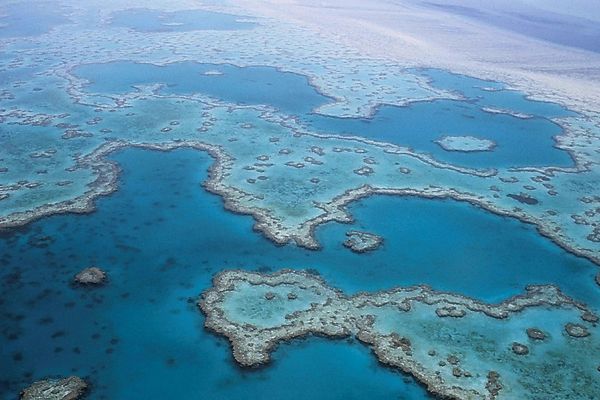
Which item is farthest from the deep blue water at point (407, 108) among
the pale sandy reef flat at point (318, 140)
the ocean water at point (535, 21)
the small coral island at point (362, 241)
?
the ocean water at point (535, 21)

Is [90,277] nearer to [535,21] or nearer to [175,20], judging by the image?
[175,20]

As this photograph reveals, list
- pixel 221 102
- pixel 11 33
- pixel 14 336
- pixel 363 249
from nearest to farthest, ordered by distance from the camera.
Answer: pixel 14 336
pixel 363 249
pixel 221 102
pixel 11 33

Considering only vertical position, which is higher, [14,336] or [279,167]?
[279,167]

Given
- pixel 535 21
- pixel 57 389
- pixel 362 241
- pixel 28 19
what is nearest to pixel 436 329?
pixel 362 241

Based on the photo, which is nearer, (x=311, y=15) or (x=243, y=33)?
(x=243, y=33)

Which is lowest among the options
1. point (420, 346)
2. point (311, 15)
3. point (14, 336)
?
point (14, 336)

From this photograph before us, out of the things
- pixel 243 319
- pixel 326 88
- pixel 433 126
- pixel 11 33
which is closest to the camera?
pixel 243 319

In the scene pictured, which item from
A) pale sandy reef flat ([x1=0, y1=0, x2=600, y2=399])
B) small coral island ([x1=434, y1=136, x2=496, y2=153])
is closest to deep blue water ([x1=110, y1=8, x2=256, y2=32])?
pale sandy reef flat ([x1=0, y1=0, x2=600, y2=399])

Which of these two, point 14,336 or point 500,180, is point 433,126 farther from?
point 14,336

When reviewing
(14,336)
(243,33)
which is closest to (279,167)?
(14,336)
